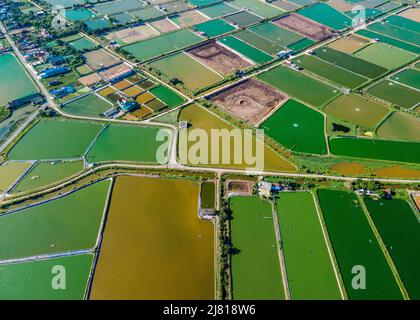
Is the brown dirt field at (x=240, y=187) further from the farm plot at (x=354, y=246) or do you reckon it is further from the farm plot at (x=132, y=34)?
the farm plot at (x=132, y=34)

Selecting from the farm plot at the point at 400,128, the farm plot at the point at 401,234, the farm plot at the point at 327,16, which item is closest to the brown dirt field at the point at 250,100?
the farm plot at the point at 400,128

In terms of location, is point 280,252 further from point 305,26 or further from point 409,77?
point 305,26

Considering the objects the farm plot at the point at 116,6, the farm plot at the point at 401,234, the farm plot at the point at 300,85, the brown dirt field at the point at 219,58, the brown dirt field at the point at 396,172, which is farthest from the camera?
the farm plot at the point at 116,6

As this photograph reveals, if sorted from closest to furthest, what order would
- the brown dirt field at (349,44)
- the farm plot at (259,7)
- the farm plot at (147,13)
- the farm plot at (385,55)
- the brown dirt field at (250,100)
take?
the brown dirt field at (250,100)
the farm plot at (385,55)
the brown dirt field at (349,44)
the farm plot at (147,13)
the farm plot at (259,7)

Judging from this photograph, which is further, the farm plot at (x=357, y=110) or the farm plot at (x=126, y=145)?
the farm plot at (x=357, y=110)

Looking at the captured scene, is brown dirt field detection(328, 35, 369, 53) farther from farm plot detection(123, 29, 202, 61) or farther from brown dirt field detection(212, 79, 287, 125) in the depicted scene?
farm plot detection(123, 29, 202, 61)

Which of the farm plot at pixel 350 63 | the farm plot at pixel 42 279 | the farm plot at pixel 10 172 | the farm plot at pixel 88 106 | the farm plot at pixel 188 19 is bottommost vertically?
the farm plot at pixel 42 279
